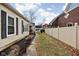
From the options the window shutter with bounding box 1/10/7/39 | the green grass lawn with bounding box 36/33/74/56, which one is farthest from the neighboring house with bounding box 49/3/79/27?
the window shutter with bounding box 1/10/7/39

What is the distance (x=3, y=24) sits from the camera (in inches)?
270

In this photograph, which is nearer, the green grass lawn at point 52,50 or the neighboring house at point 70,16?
the green grass lawn at point 52,50

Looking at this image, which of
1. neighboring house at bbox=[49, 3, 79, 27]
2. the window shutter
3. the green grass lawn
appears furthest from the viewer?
neighboring house at bbox=[49, 3, 79, 27]

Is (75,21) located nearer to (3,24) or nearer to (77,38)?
(77,38)

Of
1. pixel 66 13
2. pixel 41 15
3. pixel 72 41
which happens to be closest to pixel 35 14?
pixel 41 15

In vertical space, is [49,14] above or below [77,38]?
above

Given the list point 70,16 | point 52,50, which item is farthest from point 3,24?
point 70,16

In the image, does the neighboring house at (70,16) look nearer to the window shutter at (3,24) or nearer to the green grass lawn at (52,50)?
the green grass lawn at (52,50)

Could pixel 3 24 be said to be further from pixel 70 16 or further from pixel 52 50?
pixel 70 16

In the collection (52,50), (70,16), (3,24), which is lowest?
(52,50)

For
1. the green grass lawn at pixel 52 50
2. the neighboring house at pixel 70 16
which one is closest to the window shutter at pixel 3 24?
the green grass lawn at pixel 52 50

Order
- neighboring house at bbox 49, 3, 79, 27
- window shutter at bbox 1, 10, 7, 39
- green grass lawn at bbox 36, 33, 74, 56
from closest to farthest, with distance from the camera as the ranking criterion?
window shutter at bbox 1, 10, 7, 39
green grass lawn at bbox 36, 33, 74, 56
neighboring house at bbox 49, 3, 79, 27

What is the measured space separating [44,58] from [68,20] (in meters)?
8.39

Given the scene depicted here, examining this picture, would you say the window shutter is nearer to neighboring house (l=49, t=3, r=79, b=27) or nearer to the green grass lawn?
the green grass lawn
